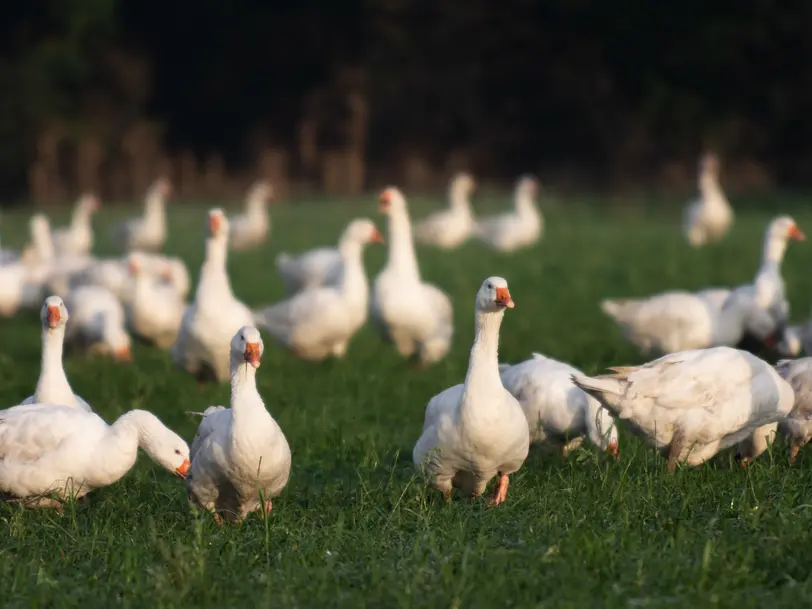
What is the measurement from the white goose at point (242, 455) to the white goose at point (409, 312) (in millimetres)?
5991

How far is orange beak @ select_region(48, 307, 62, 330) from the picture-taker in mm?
8492

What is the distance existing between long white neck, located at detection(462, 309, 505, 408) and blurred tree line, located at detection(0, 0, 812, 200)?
31.0 metres

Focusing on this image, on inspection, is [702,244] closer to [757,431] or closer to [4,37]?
[757,431]

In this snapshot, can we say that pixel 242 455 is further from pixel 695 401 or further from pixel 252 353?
pixel 695 401

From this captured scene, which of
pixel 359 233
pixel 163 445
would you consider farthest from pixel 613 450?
pixel 359 233

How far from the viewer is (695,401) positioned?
7.48 meters

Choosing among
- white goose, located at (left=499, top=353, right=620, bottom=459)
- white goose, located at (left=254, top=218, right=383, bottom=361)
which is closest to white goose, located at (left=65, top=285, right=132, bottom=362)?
white goose, located at (left=254, top=218, right=383, bottom=361)

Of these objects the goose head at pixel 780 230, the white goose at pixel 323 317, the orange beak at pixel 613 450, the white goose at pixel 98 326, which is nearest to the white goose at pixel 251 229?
the white goose at pixel 98 326

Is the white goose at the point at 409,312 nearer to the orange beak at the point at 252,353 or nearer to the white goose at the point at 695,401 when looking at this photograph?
the white goose at the point at 695,401

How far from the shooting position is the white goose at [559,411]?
8133 mm

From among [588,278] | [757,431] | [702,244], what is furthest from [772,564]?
[702,244]

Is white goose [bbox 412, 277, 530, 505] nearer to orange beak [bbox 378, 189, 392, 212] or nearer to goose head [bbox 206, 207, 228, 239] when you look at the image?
goose head [bbox 206, 207, 228, 239]

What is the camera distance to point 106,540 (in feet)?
20.7

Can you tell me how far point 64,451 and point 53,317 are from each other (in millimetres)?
1777
